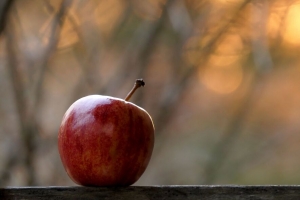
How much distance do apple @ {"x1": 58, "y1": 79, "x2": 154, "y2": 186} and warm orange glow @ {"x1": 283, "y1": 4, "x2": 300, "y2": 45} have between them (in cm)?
220

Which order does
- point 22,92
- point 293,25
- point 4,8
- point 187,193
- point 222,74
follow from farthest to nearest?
point 222,74
point 293,25
point 22,92
point 4,8
point 187,193

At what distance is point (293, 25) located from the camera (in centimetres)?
292

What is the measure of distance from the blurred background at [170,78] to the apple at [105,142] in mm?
1141

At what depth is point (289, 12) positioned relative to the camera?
9.32 ft

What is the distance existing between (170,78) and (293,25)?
2.71 feet

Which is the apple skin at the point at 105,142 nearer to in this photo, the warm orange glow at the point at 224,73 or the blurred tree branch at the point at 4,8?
the blurred tree branch at the point at 4,8

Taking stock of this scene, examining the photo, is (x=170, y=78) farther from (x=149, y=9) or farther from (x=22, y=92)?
(x=22, y=92)

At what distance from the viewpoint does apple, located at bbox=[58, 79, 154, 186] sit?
76 centimetres

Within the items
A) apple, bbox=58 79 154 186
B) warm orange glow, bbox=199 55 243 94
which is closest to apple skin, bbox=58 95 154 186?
apple, bbox=58 79 154 186

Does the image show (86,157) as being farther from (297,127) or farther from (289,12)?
(297,127)

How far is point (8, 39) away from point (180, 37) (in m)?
0.81

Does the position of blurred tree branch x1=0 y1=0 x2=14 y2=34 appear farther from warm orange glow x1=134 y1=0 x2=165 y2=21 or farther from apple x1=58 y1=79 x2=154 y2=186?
apple x1=58 y1=79 x2=154 y2=186

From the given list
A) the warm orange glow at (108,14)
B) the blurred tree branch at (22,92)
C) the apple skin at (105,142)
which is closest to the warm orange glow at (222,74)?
the warm orange glow at (108,14)

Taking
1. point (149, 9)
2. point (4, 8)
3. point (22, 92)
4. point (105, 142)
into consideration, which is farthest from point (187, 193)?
point (149, 9)
